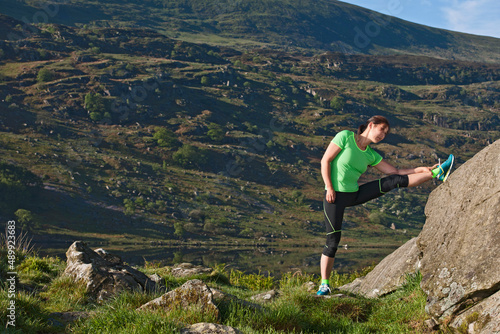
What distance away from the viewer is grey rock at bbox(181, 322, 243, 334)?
4.48 metres

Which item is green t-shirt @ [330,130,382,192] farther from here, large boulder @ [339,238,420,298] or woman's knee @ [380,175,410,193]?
large boulder @ [339,238,420,298]

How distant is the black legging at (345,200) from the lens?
7.16m

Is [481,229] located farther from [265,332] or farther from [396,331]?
[265,332]

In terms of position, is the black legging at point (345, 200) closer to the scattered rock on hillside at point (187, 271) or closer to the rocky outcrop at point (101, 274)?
the rocky outcrop at point (101, 274)

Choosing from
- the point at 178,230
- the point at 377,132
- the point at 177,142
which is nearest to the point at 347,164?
the point at 377,132

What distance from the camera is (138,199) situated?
69500 mm

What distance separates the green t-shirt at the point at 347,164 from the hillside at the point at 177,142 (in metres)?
55.6

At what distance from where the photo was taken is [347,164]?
7.05m

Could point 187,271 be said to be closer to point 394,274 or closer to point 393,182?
point 394,274

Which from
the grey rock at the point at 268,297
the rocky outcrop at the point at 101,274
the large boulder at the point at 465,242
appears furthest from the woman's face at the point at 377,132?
the rocky outcrop at the point at 101,274

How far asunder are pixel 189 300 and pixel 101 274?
2.82 m

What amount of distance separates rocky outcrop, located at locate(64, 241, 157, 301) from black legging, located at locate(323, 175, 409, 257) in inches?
126

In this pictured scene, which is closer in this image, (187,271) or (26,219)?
(187,271)

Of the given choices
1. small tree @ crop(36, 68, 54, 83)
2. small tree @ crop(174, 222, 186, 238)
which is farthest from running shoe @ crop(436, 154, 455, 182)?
small tree @ crop(36, 68, 54, 83)
